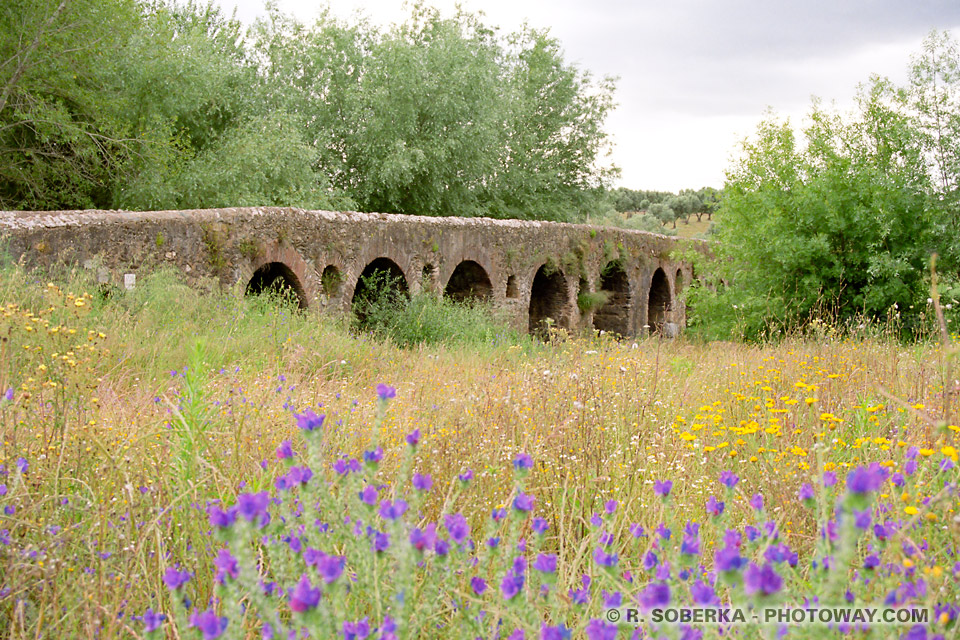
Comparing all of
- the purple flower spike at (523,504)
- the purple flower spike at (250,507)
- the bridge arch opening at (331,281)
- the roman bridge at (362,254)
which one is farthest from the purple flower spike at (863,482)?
the bridge arch opening at (331,281)

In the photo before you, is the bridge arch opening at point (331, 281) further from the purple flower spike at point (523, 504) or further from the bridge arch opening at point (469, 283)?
the purple flower spike at point (523, 504)

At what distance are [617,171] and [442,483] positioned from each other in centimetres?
2655

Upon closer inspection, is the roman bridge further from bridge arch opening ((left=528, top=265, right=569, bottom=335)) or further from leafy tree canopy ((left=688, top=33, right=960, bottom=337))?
leafy tree canopy ((left=688, top=33, right=960, bottom=337))

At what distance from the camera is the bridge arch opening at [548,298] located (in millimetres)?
16312

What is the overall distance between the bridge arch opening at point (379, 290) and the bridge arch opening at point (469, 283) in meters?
1.64

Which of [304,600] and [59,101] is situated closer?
[304,600]

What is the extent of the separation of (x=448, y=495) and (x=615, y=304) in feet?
56.1

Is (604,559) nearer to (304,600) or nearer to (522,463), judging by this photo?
(522,463)

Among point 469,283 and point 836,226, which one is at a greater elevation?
point 836,226

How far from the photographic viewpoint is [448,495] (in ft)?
7.38

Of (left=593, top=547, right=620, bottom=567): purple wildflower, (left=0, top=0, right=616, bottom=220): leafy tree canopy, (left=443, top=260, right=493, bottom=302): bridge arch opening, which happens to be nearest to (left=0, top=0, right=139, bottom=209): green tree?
(left=0, top=0, right=616, bottom=220): leafy tree canopy

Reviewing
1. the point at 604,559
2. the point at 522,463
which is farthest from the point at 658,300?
the point at 604,559

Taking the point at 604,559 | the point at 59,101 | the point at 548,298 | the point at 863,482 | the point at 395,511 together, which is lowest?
the point at 548,298

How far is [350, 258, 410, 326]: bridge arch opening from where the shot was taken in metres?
11.1
